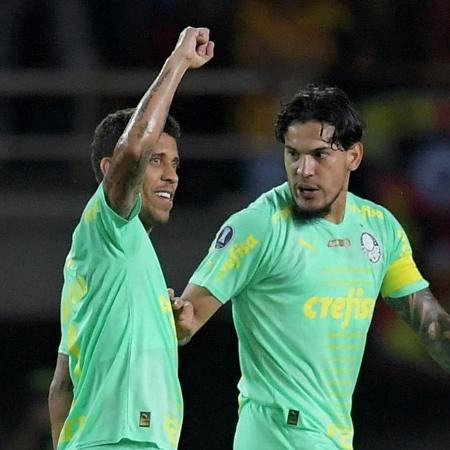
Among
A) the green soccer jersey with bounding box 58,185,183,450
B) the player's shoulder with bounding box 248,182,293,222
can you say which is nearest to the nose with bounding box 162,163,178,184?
the green soccer jersey with bounding box 58,185,183,450

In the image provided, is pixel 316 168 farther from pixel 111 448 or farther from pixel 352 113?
pixel 111 448

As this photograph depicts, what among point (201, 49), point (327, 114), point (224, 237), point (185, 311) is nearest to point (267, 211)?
point (224, 237)

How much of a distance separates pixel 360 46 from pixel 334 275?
3.65 meters

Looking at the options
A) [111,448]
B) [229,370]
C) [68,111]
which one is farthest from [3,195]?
[111,448]

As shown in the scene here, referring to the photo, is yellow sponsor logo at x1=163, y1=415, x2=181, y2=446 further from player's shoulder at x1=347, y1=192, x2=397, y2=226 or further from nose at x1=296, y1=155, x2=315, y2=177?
player's shoulder at x1=347, y1=192, x2=397, y2=226

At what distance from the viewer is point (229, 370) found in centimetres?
792

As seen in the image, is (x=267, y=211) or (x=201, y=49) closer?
(x=201, y=49)

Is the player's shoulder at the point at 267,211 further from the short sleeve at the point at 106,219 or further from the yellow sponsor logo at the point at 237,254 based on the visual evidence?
the short sleeve at the point at 106,219

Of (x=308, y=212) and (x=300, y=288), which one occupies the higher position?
(x=308, y=212)

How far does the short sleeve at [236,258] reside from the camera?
488 cm

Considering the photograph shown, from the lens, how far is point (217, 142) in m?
8.20

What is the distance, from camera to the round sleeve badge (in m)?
4.95

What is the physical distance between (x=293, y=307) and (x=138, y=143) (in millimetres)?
1070

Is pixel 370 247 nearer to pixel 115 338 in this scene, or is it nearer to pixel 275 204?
Result: pixel 275 204
